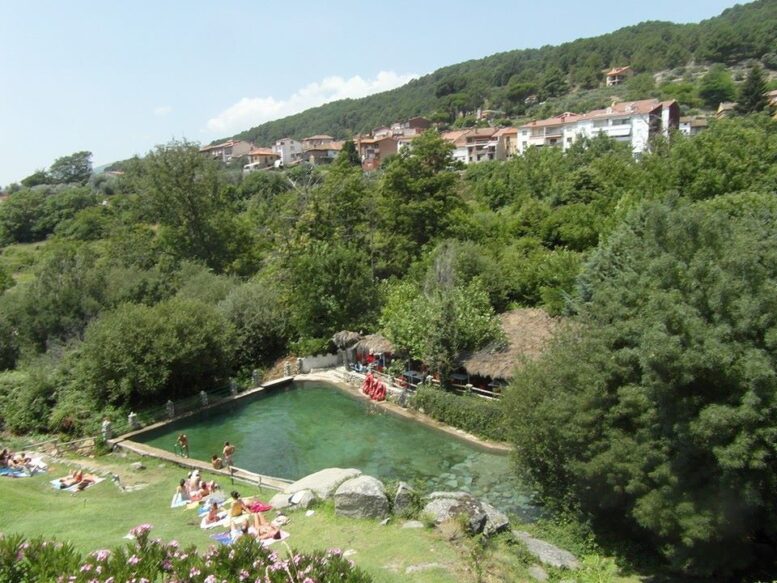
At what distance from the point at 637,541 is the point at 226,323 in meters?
19.2

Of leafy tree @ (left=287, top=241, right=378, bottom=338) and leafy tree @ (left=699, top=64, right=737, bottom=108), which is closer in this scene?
leafy tree @ (left=287, top=241, right=378, bottom=338)

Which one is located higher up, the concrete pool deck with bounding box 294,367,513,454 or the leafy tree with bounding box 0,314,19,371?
the leafy tree with bounding box 0,314,19,371

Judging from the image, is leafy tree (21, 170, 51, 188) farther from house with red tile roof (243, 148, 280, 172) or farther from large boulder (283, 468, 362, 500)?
large boulder (283, 468, 362, 500)

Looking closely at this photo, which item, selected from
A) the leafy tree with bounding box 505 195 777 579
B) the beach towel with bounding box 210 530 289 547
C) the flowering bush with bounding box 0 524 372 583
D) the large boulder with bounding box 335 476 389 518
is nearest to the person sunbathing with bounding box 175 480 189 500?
the beach towel with bounding box 210 530 289 547

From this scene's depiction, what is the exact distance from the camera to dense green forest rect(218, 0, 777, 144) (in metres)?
A: 117

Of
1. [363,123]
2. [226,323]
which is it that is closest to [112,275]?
[226,323]

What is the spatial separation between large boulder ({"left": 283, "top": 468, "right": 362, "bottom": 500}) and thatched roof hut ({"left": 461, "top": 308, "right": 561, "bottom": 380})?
315 inches

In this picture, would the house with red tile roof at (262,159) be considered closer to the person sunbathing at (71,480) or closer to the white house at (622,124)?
the white house at (622,124)

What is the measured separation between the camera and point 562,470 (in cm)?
1474

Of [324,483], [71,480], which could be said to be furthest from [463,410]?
[71,480]

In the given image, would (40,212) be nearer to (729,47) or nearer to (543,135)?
(543,135)

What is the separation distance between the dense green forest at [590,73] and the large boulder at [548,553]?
3889 inches

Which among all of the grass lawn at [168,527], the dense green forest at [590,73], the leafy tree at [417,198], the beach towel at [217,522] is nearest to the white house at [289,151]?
the dense green forest at [590,73]

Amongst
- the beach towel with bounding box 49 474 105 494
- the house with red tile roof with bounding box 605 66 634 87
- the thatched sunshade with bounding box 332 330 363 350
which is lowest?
the thatched sunshade with bounding box 332 330 363 350
